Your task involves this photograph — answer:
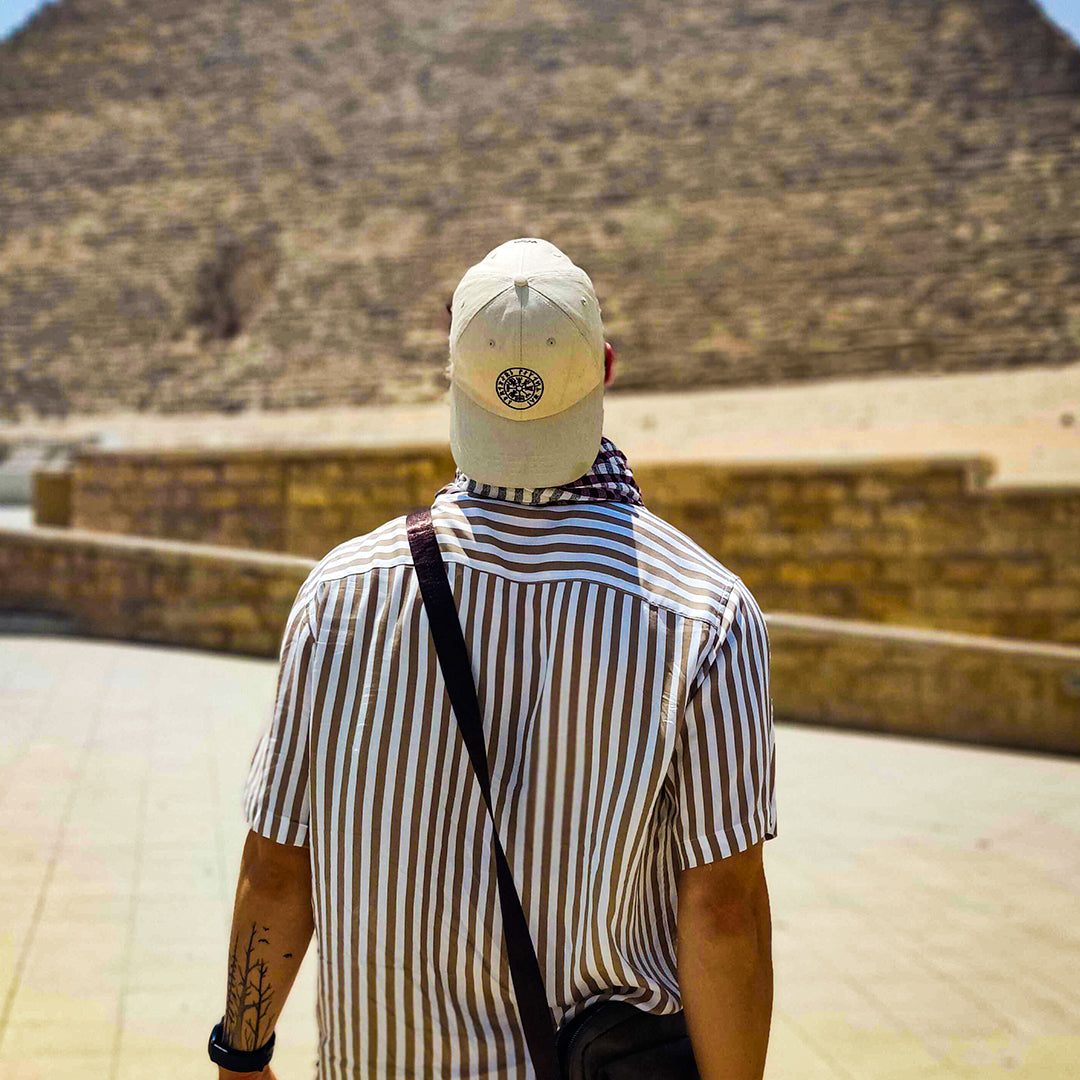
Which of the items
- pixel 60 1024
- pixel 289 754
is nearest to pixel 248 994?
pixel 289 754

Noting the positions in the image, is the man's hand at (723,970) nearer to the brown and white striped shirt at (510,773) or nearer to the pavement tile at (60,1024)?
the brown and white striped shirt at (510,773)

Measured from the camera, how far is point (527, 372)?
131cm

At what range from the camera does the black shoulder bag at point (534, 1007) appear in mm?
1241

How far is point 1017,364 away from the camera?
27719 millimetres

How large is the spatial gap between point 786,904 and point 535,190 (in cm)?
3696

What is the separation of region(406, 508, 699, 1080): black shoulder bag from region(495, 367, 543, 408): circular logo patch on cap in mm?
174

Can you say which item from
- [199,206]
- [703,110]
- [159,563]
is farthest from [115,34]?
[159,563]

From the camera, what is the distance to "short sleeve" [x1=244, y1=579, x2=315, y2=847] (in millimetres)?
1303

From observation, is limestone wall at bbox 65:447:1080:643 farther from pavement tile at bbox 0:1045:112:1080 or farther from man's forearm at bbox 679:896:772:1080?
man's forearm at bbox 679:896:772:1080

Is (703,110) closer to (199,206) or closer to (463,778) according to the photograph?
(199,206)

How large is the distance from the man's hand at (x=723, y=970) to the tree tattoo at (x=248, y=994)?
1.35ft

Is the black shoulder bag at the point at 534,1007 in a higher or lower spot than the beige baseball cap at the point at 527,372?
lower

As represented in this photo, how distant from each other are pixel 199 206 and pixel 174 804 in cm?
4082

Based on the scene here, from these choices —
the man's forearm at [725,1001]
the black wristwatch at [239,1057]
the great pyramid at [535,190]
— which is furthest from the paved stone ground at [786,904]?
the great pyramid at [535,190]
